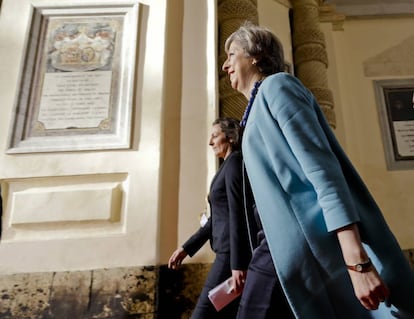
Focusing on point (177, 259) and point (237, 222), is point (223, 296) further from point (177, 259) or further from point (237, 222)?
point (177, 259)

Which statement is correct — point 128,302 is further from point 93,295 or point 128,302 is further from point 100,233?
point 100,233

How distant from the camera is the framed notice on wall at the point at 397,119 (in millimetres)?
4152

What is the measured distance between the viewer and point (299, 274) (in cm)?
87

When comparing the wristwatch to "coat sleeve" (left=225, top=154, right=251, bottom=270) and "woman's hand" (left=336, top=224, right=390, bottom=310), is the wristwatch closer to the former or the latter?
"woman's hand" (left=336, top=224, right=390, bottom=310)

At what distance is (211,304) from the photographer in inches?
59.2

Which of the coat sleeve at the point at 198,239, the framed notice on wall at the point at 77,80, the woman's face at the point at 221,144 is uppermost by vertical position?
the framed notice on wall at the point at 77,80

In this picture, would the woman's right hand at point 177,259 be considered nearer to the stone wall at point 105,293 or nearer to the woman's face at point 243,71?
the stone wall at point 105,293

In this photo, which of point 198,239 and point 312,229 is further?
point 198,239

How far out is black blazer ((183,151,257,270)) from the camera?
45.9 inches

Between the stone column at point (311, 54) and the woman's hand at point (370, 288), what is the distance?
3.27 meters

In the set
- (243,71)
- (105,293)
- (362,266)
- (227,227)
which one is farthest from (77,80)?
(362,266)

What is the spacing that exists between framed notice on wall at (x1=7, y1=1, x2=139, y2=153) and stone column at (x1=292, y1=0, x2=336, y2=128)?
190 cm

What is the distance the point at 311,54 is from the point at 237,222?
10.6ft

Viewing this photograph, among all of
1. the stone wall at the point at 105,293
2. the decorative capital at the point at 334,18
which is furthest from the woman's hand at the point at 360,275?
the decorative capital at the point at 334,18
